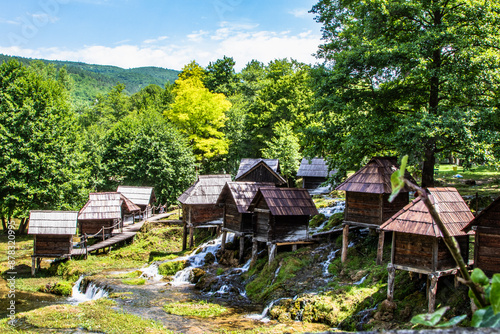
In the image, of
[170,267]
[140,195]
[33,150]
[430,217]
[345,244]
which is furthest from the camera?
[140,195]

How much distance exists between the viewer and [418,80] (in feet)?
64.8

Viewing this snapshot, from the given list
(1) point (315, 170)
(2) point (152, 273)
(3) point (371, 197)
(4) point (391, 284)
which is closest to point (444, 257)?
(4) point (391, 284)

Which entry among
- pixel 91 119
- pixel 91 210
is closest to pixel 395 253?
pixel 91 210

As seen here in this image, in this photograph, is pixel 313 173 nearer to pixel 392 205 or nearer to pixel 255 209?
pixel 255 209

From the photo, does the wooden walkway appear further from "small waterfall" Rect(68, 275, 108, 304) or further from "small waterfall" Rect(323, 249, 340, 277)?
"small waterfall" Rect(323, 249, 340, 277)

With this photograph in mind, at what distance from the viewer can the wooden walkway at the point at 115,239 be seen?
3166 cm

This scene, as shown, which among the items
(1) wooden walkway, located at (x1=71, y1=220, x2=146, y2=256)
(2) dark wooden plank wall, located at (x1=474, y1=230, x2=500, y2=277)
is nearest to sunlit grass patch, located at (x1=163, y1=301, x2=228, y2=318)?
(2) dark wooden plank wall, located at (x1=474, y1=230, x2=500, y2=277)

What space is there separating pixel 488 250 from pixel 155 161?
35.6m

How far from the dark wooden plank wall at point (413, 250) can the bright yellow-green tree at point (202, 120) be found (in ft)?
A: 109

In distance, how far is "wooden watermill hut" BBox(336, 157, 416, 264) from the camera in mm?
19969

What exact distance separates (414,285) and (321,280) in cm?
459

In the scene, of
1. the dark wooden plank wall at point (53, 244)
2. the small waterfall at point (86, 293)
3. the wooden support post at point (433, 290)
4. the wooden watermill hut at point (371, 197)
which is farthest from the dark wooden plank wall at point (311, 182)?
the wooden support post at point (433, 290)

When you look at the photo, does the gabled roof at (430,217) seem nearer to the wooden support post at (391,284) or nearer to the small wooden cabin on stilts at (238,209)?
the wooden support post at (391,284)

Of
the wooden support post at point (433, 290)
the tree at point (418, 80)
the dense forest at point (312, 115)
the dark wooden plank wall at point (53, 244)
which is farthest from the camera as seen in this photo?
the dark wooden plank wall at point (53, 244)
